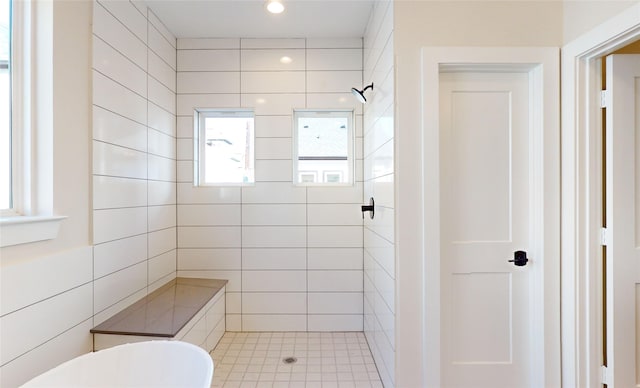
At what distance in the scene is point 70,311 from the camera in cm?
163

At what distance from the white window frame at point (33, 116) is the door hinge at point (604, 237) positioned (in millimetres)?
2753

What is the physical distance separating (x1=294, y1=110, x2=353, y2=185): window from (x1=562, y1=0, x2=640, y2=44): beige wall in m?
1.64

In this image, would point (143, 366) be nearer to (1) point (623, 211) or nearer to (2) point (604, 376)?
(2) point (604, 376)

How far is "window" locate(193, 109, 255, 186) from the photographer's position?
9.73ft

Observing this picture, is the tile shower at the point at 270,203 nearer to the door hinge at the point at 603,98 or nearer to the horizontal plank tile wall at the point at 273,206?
the horizontal plank tile wall at the point at 273,206

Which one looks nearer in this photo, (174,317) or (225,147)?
(174,317)

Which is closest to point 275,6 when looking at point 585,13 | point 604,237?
point 585,13

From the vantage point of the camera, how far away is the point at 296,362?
232 centimetres

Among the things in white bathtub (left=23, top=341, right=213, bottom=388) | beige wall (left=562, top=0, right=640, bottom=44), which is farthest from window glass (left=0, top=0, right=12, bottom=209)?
beige wall (left=562, top=0, right=640, bottom=44)

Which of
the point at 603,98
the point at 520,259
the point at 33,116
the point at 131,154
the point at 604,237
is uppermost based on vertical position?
the point at 603,98

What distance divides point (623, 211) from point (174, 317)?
2.60 m

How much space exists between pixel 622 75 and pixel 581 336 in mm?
1372

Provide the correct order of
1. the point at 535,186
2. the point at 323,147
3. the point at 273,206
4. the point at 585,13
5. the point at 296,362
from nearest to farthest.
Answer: the point at 585,13 → the point at 535,186 → the point at 296,362 → the point at 273,206 → the point at 323,147

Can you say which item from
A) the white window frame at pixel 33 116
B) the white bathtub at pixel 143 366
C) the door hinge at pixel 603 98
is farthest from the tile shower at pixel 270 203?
the door hinge at pixel 603 98
